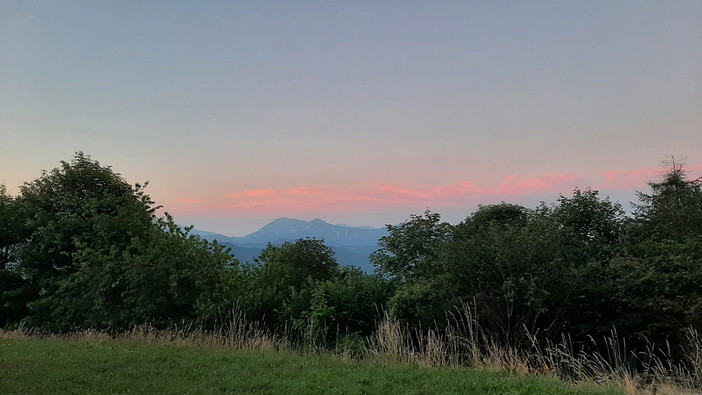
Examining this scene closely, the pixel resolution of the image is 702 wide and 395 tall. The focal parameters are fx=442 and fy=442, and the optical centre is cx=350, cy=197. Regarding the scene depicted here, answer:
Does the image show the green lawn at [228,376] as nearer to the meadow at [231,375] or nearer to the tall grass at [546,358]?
the meadow at [231,375]

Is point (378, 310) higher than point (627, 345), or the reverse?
point (378, 310)

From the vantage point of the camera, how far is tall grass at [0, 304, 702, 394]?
282 inches

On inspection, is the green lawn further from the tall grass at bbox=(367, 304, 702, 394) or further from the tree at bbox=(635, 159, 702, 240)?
the tree at bbox=(635, 159, 702, 240)

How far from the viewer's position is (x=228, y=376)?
6180mm

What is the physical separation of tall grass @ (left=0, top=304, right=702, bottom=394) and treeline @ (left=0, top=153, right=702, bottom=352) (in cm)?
28

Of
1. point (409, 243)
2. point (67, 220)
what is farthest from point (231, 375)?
point (67, 220)

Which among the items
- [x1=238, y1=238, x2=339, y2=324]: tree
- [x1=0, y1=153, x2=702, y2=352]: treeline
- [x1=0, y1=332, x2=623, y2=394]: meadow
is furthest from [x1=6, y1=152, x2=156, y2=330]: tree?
[x1=0, y1=332, x2=623, y2=394]: meadow

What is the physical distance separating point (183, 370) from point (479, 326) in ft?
20.2

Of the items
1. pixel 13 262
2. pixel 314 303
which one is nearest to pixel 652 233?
pixel 314 303

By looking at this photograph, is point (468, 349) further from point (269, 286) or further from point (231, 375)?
point (269, 286)

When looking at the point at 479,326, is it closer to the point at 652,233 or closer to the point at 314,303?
the point at 314,303

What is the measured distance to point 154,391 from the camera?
→ 5.36 meters

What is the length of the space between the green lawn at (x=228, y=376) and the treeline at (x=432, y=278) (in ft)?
11.0

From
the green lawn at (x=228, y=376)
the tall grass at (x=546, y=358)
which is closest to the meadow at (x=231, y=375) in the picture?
the green lawn at (x=228, y=376)
